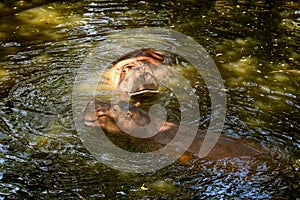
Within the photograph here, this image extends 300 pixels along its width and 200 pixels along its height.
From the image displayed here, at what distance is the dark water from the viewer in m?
3.65

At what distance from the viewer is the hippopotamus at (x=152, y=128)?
12.9 feet

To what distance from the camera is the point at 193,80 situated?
537 centimetres

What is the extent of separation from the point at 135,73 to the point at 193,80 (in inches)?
27.3

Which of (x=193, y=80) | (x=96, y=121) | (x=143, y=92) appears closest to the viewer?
(x=96, y=121)

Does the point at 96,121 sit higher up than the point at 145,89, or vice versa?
the point at 96,121

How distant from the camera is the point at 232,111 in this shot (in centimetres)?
471

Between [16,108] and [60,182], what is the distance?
1.29 metres

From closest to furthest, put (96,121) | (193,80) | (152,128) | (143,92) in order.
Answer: (152,128) < (96,121) < (143,92) < (193,80)

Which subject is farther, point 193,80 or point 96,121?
point 193,80

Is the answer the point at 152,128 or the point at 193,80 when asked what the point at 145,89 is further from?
the point at 152,128

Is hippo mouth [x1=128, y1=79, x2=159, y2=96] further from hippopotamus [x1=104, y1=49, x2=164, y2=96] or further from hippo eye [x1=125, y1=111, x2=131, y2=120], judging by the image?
hippo eye [x1=125, y1=111, x2=131, y2=120]

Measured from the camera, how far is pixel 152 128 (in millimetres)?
4133

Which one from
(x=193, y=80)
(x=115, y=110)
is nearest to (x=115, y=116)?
(x=115, y=110)

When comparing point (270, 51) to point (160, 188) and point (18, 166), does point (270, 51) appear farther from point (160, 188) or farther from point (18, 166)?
point (18, 166)
